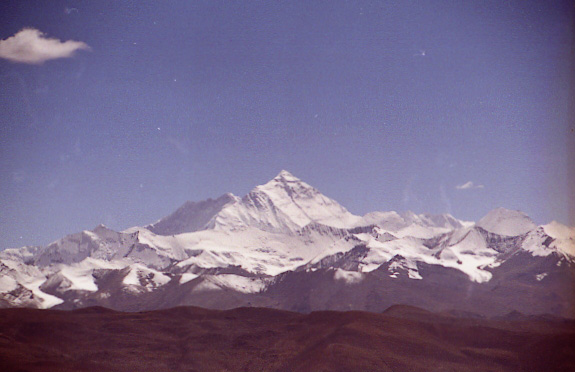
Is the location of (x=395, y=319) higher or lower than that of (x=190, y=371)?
higher

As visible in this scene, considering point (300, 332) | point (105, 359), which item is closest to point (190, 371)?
point (105, 359)

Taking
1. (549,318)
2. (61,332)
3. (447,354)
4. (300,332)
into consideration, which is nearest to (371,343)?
(447,354)

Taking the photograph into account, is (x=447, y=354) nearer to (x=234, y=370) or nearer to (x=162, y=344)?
(x=234, y=370)

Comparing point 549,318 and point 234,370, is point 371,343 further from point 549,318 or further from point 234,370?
point 549,318

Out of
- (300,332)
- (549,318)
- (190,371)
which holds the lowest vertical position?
(190,371)

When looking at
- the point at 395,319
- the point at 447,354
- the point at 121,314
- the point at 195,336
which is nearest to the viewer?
the point at 447,354

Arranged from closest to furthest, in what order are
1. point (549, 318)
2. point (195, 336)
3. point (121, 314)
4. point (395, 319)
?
point (395, 319), point (195, 336), point (121, 314), point (549, 318)

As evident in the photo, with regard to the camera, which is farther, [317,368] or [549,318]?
[549,318]
